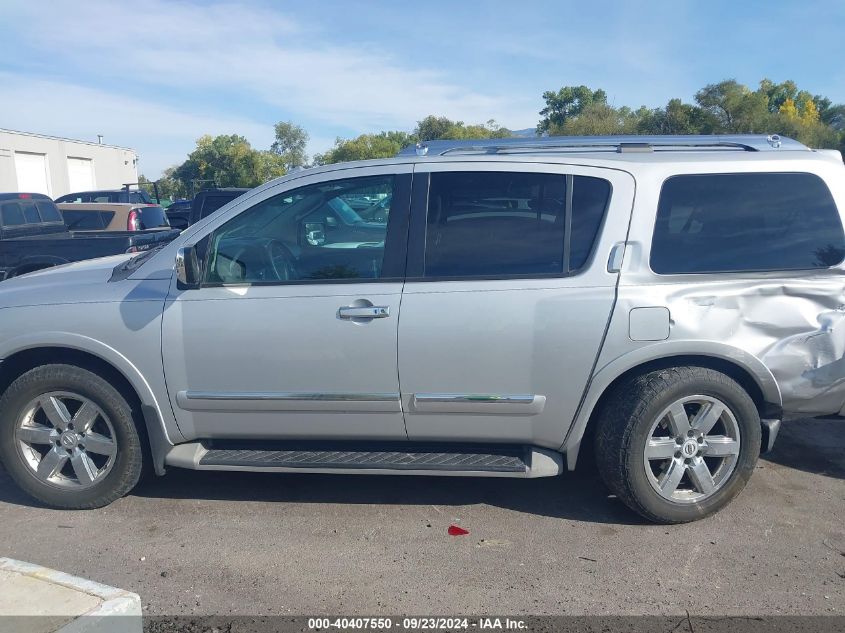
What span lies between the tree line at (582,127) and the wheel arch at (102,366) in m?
20.6

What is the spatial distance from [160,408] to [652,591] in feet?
8.80

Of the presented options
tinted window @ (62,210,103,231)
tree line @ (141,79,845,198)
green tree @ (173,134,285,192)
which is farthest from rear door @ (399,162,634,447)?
green tree @ (173,134,285,192)

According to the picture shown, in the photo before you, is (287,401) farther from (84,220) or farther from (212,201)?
(84,220)

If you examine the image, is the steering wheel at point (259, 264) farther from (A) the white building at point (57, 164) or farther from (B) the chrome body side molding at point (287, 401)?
(A) the white building at point (57, 164)

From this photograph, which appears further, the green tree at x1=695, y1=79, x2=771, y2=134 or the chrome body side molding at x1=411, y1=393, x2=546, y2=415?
the green tree at x1=695, y1=79, x2=771, y2=134

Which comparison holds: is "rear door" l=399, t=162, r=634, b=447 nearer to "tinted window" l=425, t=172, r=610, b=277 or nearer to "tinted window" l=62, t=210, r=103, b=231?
"tinted window" l=425, t=172, r=610, b=277

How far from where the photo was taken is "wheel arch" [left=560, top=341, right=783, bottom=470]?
379cm

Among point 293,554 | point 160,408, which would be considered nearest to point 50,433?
point 160,408

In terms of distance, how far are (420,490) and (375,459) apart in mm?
588

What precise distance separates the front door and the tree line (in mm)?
20730

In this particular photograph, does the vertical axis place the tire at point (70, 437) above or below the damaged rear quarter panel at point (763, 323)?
below

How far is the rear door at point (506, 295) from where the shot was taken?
12.5 ft

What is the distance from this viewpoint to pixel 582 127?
3403cm

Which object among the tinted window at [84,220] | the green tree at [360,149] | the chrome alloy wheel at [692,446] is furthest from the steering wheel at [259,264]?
the green tree at [360,149]
